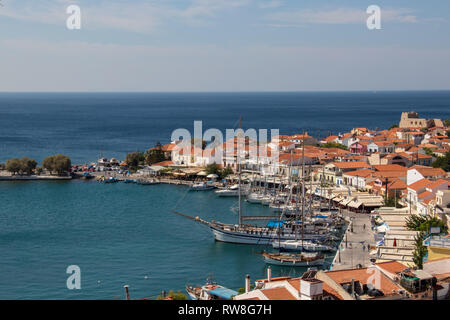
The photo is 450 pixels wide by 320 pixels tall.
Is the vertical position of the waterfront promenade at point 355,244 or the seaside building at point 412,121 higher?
the seaside building at point 412,121

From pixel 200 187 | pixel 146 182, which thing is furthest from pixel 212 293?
pixel 146 182

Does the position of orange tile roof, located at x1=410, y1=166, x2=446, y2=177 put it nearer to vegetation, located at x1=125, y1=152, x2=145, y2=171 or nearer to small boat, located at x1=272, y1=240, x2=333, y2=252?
small boat, located at x1=272, y1=240, x2=333, y2=252

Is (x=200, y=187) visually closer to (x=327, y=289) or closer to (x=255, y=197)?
(x=255, y=197)

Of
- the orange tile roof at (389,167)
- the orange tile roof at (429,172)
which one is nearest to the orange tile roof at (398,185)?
the orange tile roof at (429,172)

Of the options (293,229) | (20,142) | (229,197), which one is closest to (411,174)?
(293,229)

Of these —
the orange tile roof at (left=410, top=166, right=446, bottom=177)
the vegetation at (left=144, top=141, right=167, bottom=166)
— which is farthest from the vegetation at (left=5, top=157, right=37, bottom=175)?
the orange tile roof at (left=410, top=166, right=446, bottom=177)

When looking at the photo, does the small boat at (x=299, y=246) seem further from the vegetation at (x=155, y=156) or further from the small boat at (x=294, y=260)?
the vegetation at (x=155, y=156)
